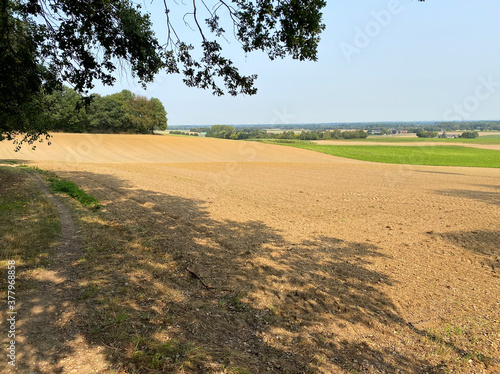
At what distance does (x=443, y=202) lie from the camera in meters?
15.5

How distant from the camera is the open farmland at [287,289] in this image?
416cm

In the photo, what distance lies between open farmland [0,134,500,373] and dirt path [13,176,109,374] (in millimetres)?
100

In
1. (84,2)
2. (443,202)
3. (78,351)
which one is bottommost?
(443,202)

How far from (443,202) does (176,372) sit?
16232mm

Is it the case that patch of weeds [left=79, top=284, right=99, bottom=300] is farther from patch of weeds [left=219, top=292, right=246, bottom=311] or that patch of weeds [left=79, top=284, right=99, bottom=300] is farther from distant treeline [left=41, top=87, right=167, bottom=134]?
distant treeline [left=41, top=87, right=167, bottom=134]

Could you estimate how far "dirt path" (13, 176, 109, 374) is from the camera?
11.5ft

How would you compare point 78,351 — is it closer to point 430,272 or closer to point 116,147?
point 430,272

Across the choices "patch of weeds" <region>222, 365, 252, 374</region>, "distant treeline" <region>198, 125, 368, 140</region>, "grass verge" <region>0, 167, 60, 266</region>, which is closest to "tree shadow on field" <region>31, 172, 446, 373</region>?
"patch of weeds" <region>222, 365, 252, 374</region>

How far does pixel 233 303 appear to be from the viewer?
545 centimetres

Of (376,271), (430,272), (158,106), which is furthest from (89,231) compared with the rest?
(158,106)

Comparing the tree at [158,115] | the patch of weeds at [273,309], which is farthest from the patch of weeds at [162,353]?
the tree at [158,115]

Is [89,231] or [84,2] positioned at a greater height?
[84,2]

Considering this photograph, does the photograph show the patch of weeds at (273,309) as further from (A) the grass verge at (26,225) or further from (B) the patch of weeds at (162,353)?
(A) the grass verge at (26,225)

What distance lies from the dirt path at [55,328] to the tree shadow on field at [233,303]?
0.42 ft
